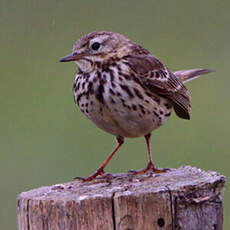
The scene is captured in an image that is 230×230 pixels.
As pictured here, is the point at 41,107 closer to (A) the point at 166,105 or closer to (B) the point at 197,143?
(B) the point at 197,143

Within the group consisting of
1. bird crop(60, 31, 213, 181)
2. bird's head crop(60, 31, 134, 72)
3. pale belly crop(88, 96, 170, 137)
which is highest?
bird's head crop(60, 31, 134, 72)

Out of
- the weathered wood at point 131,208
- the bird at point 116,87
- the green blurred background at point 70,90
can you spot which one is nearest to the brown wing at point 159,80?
the bird at point 116,87

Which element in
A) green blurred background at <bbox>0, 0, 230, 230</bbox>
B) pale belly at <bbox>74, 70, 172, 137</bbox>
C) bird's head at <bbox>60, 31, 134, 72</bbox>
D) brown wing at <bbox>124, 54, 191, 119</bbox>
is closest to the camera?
pale belly at <bbox>74, 70, 172, 137</bbox>

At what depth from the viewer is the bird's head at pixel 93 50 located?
684cm

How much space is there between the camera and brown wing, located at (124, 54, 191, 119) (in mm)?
6939

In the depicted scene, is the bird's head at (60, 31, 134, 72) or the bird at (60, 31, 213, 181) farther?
the bird's head at (60, 31, 134, 72)

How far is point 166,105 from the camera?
733cm

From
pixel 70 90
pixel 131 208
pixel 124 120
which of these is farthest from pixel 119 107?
pixel 70 90

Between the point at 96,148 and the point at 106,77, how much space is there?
3.68 meters

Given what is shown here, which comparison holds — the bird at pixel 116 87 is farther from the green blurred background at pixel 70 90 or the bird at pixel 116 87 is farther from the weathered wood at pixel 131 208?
the green blurred background at pixel 70 90

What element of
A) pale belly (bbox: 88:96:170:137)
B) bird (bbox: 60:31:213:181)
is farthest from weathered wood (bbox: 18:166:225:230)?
pale belly (bbox: 88:96:170:137)

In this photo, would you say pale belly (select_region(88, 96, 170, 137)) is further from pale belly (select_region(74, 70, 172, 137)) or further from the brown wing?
the brown wing

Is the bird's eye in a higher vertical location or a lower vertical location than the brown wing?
higher

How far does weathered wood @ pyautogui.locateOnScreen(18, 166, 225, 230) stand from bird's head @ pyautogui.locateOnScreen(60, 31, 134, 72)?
1.70 metres
